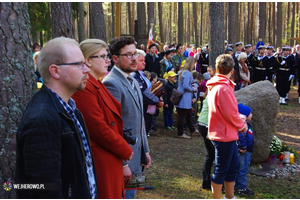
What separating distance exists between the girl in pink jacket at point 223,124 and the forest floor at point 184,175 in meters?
0.95

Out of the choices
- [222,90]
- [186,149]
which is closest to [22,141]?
[222,90]

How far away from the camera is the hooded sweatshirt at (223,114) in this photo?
160 inches

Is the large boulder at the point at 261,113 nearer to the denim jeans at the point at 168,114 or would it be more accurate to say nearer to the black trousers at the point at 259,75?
the denim jeans at the point at 168,114

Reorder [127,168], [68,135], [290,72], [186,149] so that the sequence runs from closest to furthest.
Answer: [68,135], [127,168], [186,149], [290,72]

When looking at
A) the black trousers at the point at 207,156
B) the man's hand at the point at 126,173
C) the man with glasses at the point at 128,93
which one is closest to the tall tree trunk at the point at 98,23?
the black trousers at the point at 207,156

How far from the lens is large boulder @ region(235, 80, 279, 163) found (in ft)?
19.6

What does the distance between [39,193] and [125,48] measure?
1.84m

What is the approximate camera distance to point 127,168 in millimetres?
2887

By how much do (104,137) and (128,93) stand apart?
0.77 meters

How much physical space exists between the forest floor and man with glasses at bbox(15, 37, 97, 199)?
9.94 ft

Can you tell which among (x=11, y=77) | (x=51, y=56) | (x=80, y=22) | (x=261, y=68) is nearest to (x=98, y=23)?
(x=261, y=68)

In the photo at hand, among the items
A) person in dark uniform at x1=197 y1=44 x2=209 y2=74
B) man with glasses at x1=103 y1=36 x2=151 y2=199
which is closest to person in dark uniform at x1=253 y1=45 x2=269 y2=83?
person in dark uniform at x1=197 y1=44 x2=209 y2=74

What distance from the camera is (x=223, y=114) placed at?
4090 mm

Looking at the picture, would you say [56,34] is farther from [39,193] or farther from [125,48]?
[39,193]
